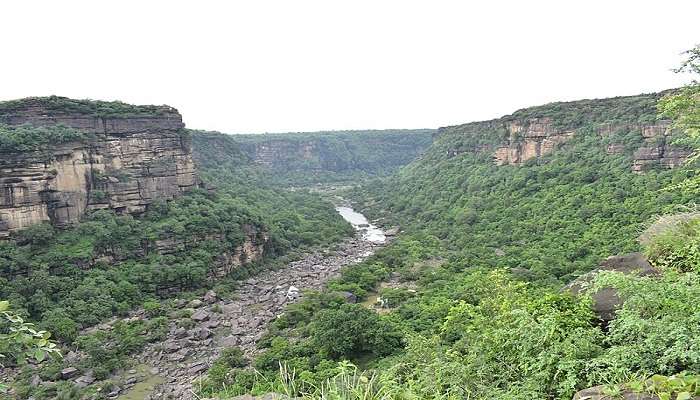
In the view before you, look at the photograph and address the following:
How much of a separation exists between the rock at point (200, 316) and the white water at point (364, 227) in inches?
900

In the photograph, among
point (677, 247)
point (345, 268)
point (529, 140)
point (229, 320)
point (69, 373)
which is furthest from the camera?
point (529, 140)

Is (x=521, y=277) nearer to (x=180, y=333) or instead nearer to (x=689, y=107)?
(x=689, y=107)

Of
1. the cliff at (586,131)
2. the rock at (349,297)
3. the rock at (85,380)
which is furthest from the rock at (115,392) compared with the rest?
the cliff at (586,131)

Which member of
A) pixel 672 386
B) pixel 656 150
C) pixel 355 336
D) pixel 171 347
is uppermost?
pixel 656 150

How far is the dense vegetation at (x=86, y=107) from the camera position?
98.5 feet

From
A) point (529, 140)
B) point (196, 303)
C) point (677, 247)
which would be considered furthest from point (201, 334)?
point (529, 140)

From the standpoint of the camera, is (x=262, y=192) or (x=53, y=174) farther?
(x=262, y=192)

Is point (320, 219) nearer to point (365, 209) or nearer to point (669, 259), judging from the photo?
point (365, 209)

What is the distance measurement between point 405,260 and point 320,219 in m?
18.9

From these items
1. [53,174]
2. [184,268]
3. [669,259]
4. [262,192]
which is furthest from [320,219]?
[669,259]

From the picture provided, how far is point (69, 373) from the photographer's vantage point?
1984 cm

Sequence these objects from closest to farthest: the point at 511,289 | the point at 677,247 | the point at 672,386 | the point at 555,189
A: the point at 672,386 → the point at 677,247 → the point at 511,289 → the point at 555,189

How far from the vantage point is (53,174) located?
29297mm

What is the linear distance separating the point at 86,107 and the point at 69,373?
68.5 feet
